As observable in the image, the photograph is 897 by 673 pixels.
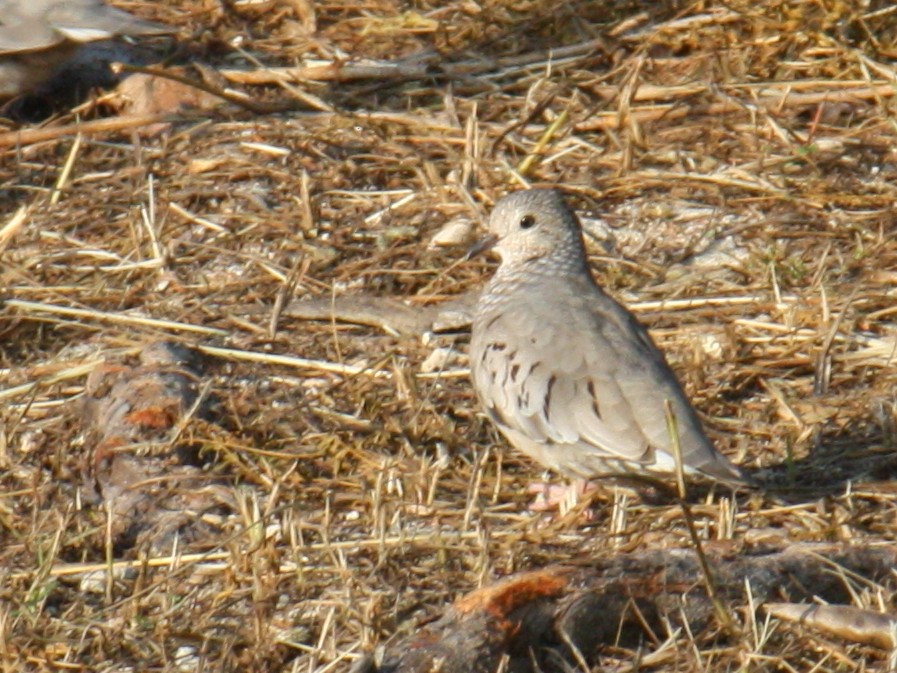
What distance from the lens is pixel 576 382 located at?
413 centimetres

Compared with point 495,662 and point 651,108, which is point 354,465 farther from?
point 651,108

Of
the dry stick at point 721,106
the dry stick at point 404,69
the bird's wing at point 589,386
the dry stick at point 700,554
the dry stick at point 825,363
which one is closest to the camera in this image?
the dry stick at point 700,554

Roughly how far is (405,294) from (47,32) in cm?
201

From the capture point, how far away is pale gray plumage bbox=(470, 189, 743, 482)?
398 cm

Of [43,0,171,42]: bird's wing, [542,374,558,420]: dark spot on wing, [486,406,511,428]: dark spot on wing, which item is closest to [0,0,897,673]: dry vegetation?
[486,406,511,428]: dark spot on wing

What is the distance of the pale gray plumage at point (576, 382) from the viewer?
13.1 ft

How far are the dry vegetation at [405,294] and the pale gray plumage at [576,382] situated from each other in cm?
18

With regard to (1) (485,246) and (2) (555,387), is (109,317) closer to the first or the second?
(1) (485,246)

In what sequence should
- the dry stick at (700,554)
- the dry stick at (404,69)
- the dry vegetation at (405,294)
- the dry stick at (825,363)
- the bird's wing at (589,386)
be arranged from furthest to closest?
the dry stick at (404,69) < the dry stick at (825,363) < the bird's wing at (589,386) < the dry vegetation at (405,294) < the dry stick at (700,554)

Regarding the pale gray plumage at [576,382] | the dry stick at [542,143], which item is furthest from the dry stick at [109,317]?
the dry stick at [542,143]

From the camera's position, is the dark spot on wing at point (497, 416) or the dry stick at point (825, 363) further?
the dry stick at point (825, 363)

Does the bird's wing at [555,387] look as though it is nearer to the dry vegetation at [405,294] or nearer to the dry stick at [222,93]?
the dry vegetation at [405,294]

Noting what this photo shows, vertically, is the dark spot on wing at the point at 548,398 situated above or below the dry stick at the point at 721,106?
below

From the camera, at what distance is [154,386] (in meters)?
4.72
